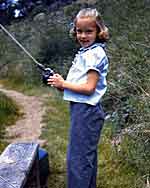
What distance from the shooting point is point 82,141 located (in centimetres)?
270

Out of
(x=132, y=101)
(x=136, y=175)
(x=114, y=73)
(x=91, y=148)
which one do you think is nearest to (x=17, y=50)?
(x=114, y=73)

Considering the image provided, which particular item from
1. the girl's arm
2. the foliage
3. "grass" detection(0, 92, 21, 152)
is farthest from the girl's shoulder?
"grass" detection(0, 92, 21, 152)

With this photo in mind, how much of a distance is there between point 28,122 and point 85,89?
402 centimetres

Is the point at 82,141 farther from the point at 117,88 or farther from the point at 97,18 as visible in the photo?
the point at 117,88

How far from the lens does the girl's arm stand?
8.48 ft

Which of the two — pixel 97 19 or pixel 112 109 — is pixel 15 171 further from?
pixel 112 109

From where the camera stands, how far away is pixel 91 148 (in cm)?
274

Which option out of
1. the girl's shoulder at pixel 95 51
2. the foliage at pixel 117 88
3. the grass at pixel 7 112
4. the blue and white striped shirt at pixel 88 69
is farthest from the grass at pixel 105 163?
the girl's shoulder at pixel 95 51

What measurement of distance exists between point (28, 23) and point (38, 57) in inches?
110

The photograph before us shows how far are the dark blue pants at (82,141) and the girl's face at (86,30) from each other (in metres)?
0.36

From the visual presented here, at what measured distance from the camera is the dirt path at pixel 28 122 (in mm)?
5691

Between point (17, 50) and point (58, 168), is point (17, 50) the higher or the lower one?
the lower one

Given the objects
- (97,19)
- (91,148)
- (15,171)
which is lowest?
(15,171)

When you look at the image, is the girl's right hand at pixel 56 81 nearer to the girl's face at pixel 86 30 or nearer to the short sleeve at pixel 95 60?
the short sleeve at pixel 95 60
